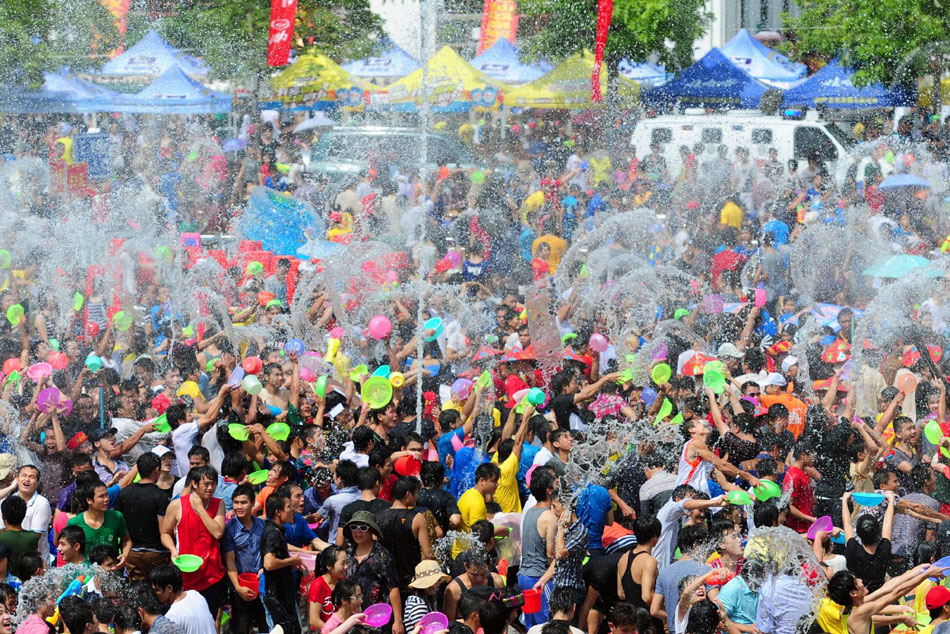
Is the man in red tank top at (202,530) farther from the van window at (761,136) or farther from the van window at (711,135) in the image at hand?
the van window at (711,135)

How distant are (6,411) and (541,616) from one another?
421cm

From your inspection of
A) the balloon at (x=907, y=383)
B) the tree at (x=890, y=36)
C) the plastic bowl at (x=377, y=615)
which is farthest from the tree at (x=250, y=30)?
the plastic bowl at (x=377, y=615)

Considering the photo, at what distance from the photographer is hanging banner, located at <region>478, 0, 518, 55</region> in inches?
1128

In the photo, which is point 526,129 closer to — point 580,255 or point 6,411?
point 580,255

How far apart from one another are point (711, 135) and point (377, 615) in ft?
53.6

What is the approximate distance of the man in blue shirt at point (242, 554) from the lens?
7410mm

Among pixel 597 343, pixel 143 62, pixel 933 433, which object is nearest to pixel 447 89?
pixel 143 62

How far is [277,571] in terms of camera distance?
7461mm

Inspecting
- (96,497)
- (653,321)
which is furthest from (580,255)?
(96,497)

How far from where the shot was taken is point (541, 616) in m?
7.47

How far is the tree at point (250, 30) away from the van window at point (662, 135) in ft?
28.0

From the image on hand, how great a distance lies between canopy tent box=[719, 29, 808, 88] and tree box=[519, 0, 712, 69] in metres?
1.30

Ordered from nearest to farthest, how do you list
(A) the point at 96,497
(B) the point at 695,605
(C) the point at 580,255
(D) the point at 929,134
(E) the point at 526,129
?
(B) the point at 695,605
(A) the point at 96,497
(C) the point at 580,255
(D) the point at 929,134
(E) the point at 526,129

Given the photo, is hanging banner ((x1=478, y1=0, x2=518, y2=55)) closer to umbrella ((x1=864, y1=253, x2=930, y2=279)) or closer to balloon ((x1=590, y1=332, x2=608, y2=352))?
umbrella ((x1=864, y1=253, x2=930, y2=279))
